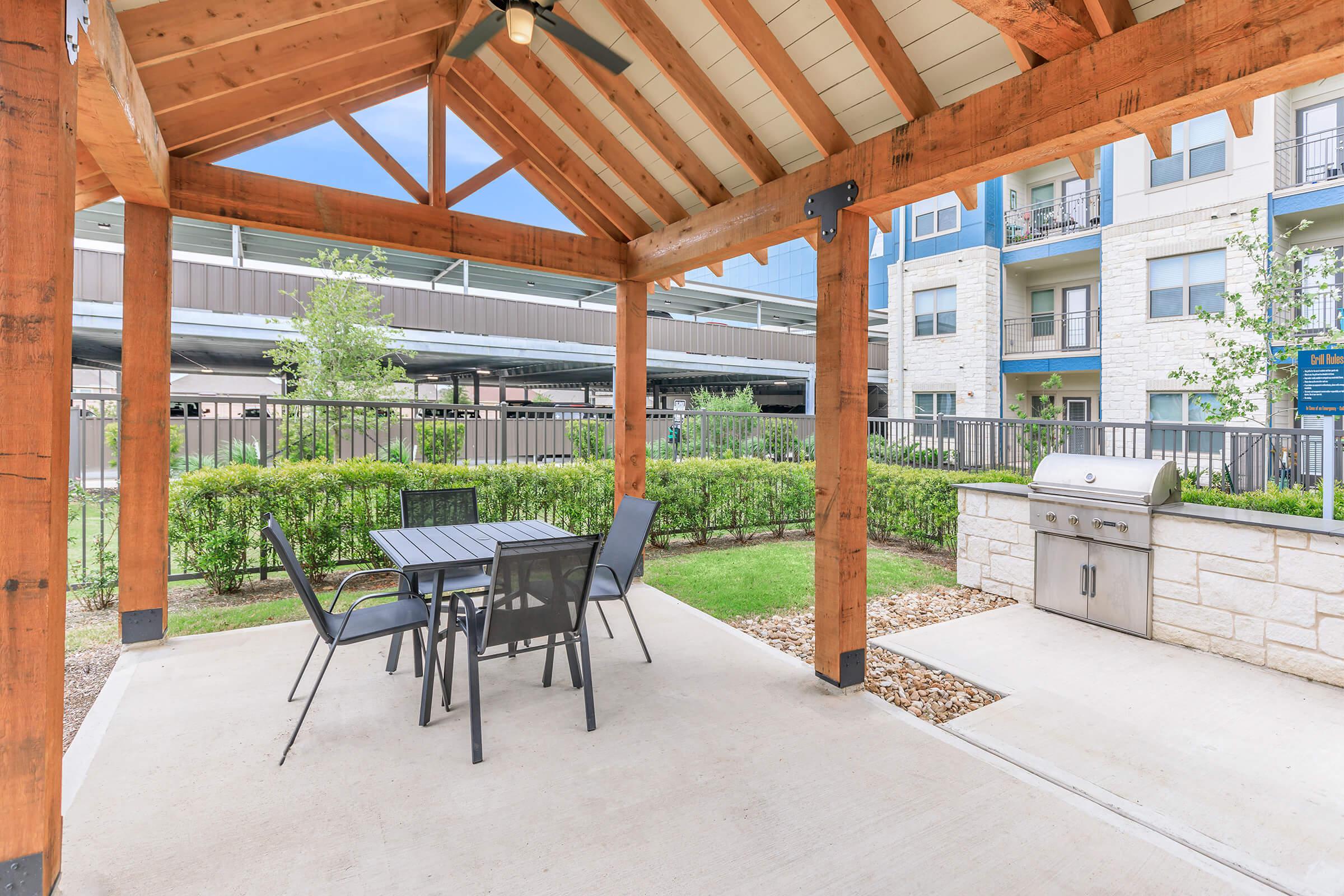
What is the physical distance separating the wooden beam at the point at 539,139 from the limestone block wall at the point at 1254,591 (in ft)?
14.9

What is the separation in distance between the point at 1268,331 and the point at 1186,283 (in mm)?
4143

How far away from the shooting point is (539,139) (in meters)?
4.89

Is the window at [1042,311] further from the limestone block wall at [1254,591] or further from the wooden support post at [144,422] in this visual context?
the wooden support post at [144,422]

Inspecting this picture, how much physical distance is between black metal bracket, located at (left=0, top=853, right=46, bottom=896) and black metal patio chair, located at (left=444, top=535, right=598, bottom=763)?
135cm

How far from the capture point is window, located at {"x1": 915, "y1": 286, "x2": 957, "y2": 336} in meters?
14.5

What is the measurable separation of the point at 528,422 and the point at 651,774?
522 cm

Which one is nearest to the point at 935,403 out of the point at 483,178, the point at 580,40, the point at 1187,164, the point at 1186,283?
the point at 1186,283

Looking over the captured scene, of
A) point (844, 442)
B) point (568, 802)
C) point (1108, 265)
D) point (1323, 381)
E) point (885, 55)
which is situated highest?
point (1108, 265)

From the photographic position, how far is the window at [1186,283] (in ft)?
35.2

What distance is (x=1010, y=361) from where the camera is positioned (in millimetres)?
13922

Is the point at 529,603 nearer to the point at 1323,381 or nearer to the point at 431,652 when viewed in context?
the point at 431,652

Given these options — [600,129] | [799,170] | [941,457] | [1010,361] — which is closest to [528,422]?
[600,129]

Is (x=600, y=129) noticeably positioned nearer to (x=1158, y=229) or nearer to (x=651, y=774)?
(x=651, y=774)

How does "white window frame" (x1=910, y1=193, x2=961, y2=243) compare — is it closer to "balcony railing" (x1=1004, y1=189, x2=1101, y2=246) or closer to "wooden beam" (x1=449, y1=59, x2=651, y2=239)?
"balcony railing" (x1=1004, y1=189, x2=1101, y2=246)
